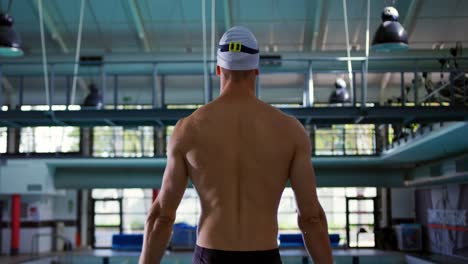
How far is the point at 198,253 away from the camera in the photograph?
6.88 feet

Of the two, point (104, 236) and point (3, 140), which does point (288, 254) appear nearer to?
point (104, 236)

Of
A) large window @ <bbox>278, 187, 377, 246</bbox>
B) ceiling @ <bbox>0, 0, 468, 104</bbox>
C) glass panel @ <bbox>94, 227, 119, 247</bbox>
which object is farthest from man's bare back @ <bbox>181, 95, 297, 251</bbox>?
glass panel @ <bbox>94, 227, 119, 247</bbox>

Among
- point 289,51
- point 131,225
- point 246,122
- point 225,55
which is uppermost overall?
point 289,51

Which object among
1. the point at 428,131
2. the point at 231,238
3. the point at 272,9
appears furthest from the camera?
the point at 272,9

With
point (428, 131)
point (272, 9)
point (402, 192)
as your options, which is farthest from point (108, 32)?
point (402, 192)

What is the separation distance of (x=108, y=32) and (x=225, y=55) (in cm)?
1807

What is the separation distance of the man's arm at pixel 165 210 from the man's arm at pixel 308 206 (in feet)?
1.15

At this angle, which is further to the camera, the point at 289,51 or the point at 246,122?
the point at 289,51

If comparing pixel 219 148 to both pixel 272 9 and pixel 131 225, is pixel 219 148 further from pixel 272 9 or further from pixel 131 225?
pixel 131 225

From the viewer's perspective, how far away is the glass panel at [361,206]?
77.0ft

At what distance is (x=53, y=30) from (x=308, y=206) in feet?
59.5

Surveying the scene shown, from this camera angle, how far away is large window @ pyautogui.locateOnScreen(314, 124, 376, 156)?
21703 mm

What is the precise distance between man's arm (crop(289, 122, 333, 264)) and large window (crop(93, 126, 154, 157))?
66.9ft

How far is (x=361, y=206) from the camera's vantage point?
2353 cm
